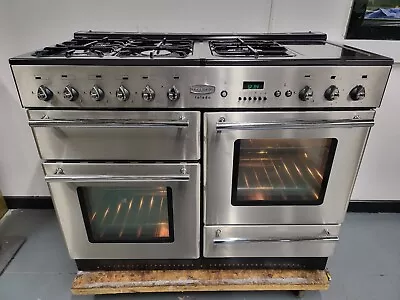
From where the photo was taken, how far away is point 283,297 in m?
1.34

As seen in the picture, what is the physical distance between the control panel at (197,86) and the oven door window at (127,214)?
14.5 inches

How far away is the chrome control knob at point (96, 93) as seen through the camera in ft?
3.05

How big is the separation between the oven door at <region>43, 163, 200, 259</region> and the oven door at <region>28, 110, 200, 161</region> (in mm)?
42

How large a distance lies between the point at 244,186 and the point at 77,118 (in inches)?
26.0

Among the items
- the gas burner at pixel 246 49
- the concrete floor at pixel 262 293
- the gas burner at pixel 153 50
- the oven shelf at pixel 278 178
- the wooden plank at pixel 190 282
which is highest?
the gas burner at pixel 153 50

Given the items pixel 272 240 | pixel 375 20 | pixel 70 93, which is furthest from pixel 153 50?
pixel 375 20

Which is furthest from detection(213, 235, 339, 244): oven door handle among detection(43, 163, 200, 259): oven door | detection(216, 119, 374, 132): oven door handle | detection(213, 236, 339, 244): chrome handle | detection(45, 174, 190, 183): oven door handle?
detection(216, 119, 374, 132): oven door handle

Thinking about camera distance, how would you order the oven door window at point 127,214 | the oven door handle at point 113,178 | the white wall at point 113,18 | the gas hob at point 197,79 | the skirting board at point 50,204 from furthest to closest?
1. the skirting board at point 50,204
2. the white wall at point 113,18
3. the oven door window at point 127,214
4. the oven door handle at point 113,178
5. the gas hob at point 197,79

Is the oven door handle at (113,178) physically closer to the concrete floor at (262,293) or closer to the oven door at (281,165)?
the oven door at (281,165)

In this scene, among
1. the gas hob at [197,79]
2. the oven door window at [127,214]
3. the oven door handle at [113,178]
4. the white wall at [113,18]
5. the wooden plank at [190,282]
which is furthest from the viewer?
the white wall at [113,18]

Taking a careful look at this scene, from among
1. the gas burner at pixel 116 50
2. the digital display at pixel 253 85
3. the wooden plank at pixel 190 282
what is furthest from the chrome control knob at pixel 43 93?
the wooden plank at pixel 190 282

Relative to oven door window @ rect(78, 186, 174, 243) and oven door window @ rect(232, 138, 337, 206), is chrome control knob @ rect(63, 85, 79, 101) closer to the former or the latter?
oven door window @ rect(78, 186, 174, 243)

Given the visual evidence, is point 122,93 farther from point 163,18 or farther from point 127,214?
point 163,18

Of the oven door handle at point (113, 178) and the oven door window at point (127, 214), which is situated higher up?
the oven door handle at point (113, 178)
